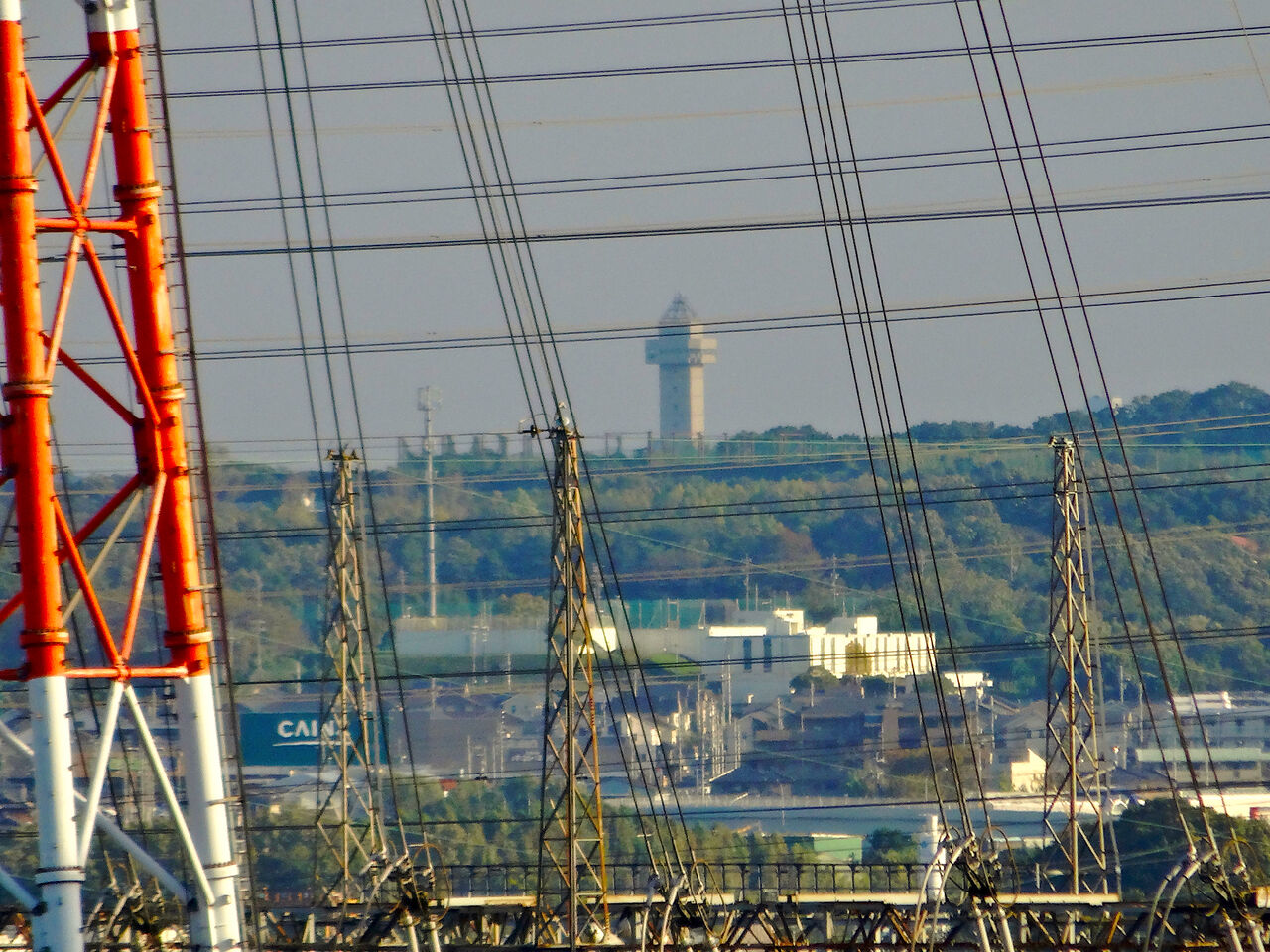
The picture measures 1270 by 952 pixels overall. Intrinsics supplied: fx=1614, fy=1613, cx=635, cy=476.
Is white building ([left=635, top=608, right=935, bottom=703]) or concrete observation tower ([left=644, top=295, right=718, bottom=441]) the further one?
concrete observation tower ([left=644, top=295, right=718, bottom=441])

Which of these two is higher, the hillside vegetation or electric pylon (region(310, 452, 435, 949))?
the hillside vegetation

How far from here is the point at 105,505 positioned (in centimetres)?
618

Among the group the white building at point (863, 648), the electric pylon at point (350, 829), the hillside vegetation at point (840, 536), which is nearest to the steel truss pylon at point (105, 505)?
the electric pylon at point (350, 829)

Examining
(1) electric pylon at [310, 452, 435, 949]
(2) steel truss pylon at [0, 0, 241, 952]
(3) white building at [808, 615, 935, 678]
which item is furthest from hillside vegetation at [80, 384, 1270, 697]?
(2) steel truss pylon at [0, 0, 241, 952]

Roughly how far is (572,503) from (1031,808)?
38573mm

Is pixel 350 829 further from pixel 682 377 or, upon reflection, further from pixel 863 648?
pixel 682 377

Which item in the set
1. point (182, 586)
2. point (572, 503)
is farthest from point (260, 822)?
point (182, 586)

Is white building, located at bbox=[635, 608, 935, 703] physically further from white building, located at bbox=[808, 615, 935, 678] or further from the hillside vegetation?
the hillside vegetation

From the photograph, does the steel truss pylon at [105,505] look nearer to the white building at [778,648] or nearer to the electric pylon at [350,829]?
the electric pylon at [350,829]

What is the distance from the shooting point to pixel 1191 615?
58.4m

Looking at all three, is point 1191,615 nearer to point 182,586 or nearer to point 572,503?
point 572,503

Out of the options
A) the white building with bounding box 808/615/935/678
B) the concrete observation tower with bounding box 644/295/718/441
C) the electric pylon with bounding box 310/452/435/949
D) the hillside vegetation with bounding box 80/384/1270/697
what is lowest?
the electric pylon with bounding box 310/452/435/949

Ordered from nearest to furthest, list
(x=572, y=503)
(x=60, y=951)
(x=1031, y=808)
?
(x=60, y=951), (x=572, y=503), (x=1031, y=808)

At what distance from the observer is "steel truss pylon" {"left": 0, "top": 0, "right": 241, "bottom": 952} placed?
594 centimetres
